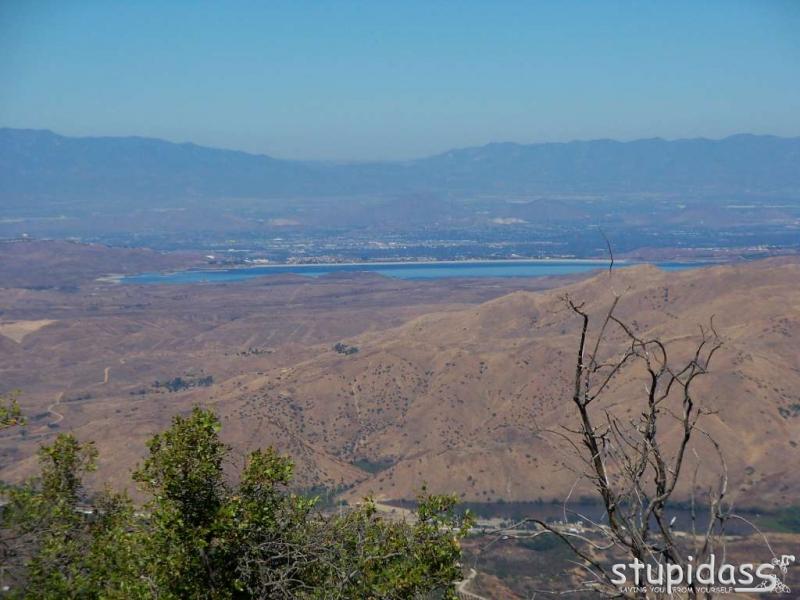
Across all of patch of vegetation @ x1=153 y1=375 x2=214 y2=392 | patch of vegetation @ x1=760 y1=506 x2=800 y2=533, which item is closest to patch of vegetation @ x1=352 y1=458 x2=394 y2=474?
patch of vegetation @ x1=760 y1=506 x2=800 y2=533

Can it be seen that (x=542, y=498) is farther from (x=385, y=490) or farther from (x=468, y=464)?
(x=385, y=490)

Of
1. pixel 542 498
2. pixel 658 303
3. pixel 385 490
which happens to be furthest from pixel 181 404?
pixel 658 303

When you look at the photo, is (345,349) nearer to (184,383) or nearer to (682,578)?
(184,383)

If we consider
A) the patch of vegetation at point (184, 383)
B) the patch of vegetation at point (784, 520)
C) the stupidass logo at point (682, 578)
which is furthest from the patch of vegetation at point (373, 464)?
the stupidass logo at point (682, 578)

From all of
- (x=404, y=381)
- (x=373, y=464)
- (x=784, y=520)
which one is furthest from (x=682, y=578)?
(x=404, y=381)

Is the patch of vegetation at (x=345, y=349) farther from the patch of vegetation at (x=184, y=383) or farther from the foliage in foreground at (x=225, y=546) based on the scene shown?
→ the foliage in foreground at (x=225, y=546)
